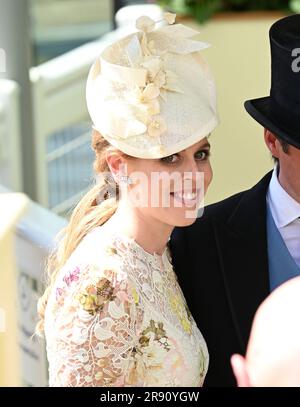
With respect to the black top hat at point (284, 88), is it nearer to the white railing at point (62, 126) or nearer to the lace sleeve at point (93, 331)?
the lace sleeve at point (93, 331)

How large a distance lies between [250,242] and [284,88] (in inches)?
15.1

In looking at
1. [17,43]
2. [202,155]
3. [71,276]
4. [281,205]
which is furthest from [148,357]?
[17,43]

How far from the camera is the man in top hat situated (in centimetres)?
255

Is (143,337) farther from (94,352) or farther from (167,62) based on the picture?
(167,62)

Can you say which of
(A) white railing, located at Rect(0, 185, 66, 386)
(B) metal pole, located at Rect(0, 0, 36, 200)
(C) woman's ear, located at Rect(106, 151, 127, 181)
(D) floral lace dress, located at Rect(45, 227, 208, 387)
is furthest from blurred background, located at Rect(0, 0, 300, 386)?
(D) floral lace dress, located at Rect(45, 227, 208, 387)

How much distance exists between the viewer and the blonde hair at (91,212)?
2.42 metres

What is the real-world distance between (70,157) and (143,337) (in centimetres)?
376

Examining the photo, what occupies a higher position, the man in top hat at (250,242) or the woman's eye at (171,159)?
the woman's eye at (171,159)

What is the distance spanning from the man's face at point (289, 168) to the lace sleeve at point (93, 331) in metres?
0.59

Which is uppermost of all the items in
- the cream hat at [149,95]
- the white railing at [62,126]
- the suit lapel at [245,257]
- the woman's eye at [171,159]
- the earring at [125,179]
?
the cream hat at [149,95]

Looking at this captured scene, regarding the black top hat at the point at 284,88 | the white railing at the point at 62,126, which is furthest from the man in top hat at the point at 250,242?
the white railing at the point at 62,126

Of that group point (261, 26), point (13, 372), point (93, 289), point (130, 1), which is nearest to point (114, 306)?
point (93, 289)

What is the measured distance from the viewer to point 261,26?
Result: 5625mm

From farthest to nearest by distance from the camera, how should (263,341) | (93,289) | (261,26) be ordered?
1. (261,26)
2. (93,289)
3. (263,341)
